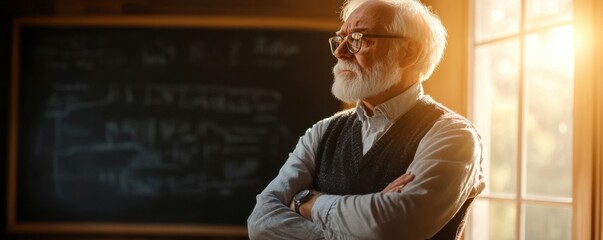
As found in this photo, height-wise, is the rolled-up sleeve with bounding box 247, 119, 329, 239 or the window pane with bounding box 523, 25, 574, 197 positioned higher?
the window pane with bounding box 523, 25, 574, 197

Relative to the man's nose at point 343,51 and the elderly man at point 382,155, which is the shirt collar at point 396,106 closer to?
the elderly man at point 382,155

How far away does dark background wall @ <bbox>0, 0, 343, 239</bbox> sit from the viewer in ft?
11.3

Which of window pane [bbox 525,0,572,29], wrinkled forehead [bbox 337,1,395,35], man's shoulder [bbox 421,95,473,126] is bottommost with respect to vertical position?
man's shoulder [bbox 421,95,473,126]

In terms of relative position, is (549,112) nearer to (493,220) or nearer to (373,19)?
(493,220)

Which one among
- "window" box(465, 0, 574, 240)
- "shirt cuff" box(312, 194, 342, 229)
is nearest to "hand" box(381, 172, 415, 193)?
"shirt cuff" box(312, 194, 342, 229)

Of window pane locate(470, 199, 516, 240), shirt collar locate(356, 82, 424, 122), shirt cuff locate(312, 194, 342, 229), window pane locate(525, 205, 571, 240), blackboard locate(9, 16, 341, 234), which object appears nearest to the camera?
shirt cuff locate(312, 194, 342, 229)

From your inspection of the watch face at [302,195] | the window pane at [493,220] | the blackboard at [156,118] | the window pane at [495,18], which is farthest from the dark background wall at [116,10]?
the watch face at [302,195]

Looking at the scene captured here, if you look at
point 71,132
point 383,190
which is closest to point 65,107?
point 71,132

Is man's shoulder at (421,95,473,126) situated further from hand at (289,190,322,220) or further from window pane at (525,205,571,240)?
window pane at (525,205,571,240)

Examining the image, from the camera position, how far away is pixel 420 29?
1684 mm

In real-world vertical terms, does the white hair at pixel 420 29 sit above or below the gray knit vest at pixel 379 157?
above

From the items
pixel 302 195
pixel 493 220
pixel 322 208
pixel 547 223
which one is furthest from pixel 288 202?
pixel 493 220

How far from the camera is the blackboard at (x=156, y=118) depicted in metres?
3.44

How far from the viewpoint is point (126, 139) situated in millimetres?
3463
